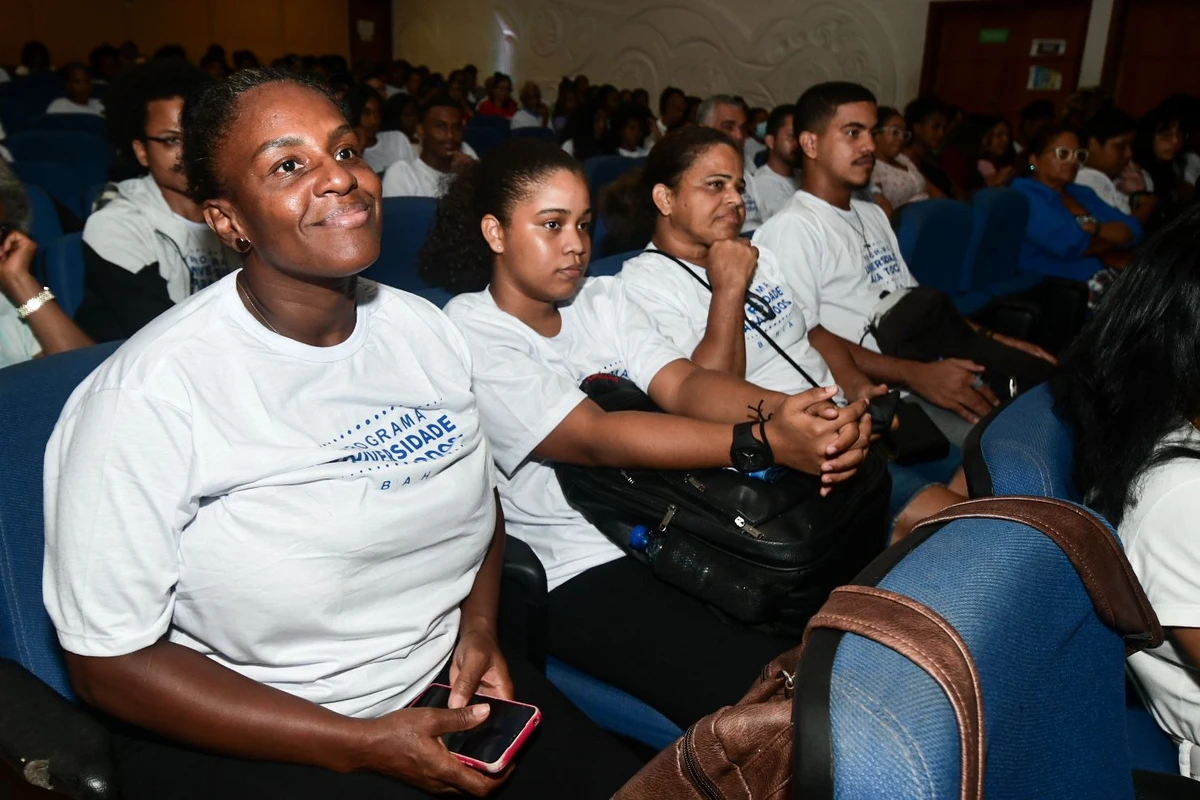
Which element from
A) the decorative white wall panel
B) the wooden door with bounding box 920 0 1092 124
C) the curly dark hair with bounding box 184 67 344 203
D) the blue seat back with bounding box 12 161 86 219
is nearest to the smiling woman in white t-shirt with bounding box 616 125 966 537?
the curly dark hair with bounding box 184 67 344 203

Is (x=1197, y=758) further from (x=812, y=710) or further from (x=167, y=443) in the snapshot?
(x=167, y=443)

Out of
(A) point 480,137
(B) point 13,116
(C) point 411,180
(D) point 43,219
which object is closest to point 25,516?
(D) point 43,219

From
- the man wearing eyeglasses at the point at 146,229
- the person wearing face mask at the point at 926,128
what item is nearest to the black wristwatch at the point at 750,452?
the man wearing eyeglasses at the point at 146,229

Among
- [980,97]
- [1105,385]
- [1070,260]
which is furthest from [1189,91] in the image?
[1105,385]

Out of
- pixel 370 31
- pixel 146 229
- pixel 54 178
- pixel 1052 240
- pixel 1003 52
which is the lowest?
pixel 1052 240

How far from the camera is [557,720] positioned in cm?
131

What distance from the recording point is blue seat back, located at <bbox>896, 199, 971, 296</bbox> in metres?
3.24

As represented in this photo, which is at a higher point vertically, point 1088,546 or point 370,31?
point 370,31

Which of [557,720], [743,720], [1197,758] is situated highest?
[743,720]

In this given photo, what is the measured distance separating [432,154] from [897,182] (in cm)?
244

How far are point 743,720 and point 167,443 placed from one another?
0.70 meters

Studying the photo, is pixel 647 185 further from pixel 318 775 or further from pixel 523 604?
A: pixel 318 775

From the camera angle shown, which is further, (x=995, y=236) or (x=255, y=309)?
(x=995, y=236)

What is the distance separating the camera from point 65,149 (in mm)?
4500
